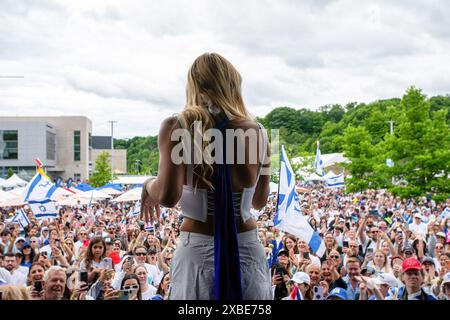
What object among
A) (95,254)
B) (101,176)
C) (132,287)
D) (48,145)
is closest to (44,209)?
(95,254)

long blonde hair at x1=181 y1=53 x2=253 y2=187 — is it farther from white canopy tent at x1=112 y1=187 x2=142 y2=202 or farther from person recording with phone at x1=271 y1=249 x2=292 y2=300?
white canopy tent at x1=112 y1=187 x2=142 y2=202

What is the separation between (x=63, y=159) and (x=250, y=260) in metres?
76.3

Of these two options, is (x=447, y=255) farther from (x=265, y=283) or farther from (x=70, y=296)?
(x=265, y=283)

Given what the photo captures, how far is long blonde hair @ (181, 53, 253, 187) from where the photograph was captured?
1.97 metres

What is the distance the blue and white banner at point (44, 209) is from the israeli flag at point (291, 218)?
7118mm

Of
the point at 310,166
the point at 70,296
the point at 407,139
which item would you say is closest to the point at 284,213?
the point at 70,296

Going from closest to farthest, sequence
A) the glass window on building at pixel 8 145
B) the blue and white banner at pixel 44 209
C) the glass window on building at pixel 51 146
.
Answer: the blue and white banner at pixel 44 209 → the glass window on building at pixel 8 145 → the glass window on building at pixel 51 146

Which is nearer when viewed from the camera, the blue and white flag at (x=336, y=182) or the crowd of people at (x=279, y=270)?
the crowd of people at (x=279, y=270)

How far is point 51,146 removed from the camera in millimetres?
71125

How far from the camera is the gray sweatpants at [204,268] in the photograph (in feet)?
6.25

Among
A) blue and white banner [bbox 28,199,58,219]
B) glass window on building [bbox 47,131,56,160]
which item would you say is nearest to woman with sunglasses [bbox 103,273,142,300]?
blue and white banner [bbox 28,199,58,219]

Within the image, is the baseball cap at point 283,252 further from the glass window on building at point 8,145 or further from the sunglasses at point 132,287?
the glass window on building at point 8,145

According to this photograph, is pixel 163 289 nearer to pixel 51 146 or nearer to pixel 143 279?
pixel 143 279

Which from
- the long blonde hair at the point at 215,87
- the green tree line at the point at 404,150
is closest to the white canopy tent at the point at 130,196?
the green tree line at the point at 404,150
